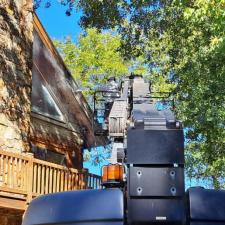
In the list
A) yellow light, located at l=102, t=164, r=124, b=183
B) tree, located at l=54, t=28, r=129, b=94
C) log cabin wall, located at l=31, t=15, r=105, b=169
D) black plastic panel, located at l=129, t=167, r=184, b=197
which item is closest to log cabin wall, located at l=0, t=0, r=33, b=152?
log cabin wall, located at l=31, t=15, r=105, b=169

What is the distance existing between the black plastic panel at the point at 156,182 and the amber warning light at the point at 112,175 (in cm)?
44

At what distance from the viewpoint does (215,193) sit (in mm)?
3715

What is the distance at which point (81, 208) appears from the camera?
3.68 meters

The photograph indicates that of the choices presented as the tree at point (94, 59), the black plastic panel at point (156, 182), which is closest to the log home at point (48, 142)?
the black plastic panel at point (156, 182)

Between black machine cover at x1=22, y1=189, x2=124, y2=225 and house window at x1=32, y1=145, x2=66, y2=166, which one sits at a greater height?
house window at x1=32, y1=145, x2=66, y2=166

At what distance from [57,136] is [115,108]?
10.6 m

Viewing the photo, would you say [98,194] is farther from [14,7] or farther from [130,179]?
[14,7]

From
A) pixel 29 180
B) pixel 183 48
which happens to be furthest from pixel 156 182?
pixel 183 48

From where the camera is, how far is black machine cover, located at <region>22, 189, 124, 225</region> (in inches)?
141

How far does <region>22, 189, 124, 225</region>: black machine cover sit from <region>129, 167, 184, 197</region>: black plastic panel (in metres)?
0.13

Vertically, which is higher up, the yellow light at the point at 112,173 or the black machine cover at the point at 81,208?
the yellow light at the point at 112,173

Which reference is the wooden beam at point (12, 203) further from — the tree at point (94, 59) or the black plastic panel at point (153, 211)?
the tree at point (94, 59)

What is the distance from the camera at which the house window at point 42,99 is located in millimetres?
16594

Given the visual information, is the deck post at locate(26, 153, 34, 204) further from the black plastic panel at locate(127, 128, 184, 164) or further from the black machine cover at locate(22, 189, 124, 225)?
the black plastic panel at locate(127, 128, 184, 164)
